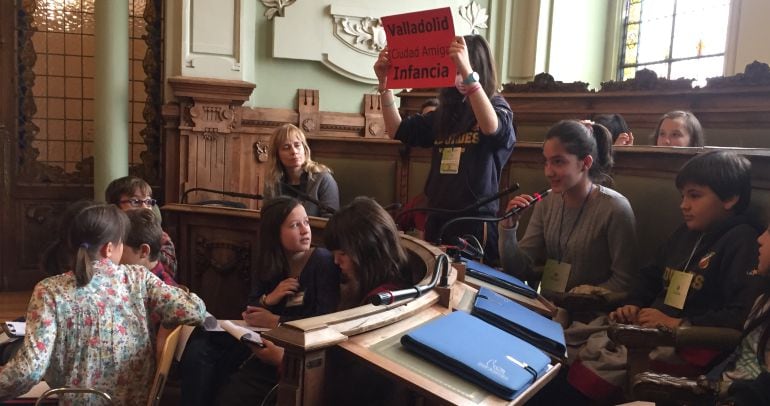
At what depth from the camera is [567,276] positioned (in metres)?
2.02

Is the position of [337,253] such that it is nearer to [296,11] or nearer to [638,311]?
[638,311]

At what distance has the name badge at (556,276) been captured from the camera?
6.63 feet

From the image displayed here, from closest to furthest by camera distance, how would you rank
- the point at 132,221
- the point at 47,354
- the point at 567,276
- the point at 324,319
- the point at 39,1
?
the point at 324,319
the point at 47,354
the point at 567,276
the point at 132,221
the point at 39,1

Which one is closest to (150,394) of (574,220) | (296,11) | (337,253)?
(337,253)

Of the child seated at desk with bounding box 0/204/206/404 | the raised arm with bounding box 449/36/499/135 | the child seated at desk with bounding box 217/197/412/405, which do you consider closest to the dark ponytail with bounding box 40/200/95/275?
the child seated at desk with bounding box 0/204/206/404

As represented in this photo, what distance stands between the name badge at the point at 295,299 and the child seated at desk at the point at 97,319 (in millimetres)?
364

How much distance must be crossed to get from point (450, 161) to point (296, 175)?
1221 mm

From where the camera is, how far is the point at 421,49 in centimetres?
213

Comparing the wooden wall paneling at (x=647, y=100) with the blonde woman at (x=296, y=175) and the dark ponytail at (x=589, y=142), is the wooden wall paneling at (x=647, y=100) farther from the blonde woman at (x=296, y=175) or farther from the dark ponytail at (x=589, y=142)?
the dark ponytail at (x=589, y=142)

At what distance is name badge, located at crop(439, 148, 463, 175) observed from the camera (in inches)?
87.0

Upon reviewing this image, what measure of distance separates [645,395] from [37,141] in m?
4.87

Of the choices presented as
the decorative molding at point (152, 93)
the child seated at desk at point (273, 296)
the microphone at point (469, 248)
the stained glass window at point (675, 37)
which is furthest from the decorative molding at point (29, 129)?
the stained glass window at point (675, 37)

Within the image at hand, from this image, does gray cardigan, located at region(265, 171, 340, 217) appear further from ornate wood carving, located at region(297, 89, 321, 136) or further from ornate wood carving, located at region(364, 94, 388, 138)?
ornate wood carving, located at region(364, 94, 388, 138)

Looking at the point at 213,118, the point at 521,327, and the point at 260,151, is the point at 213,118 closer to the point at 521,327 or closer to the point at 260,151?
the point at 260,151
